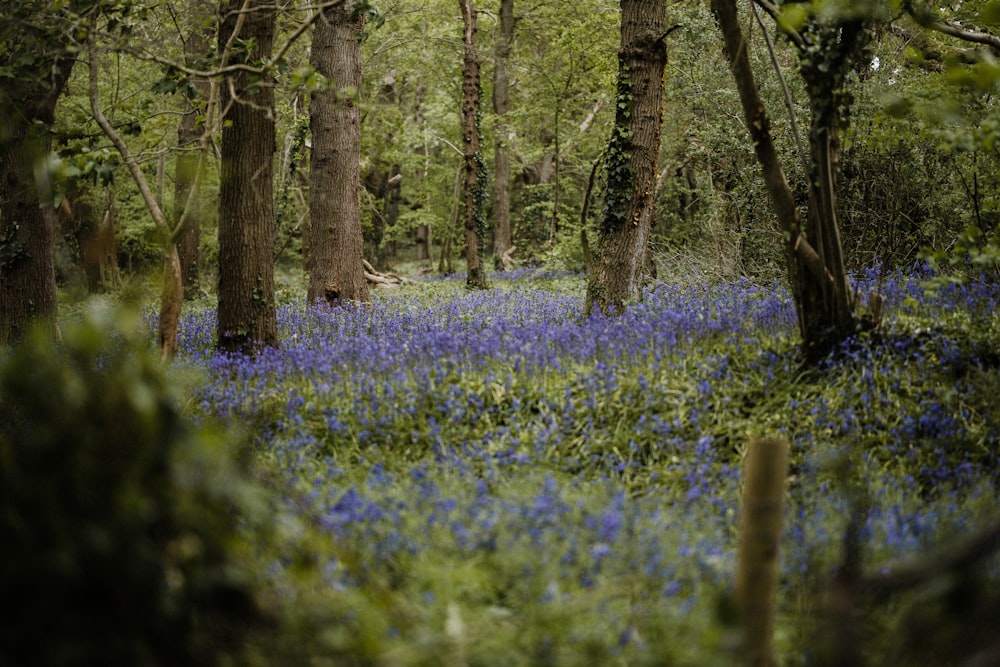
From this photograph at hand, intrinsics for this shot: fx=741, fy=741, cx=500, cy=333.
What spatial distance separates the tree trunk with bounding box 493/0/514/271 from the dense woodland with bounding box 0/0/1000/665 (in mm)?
11474

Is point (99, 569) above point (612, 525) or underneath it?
above

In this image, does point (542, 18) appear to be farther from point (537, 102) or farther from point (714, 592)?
point (714, 592)

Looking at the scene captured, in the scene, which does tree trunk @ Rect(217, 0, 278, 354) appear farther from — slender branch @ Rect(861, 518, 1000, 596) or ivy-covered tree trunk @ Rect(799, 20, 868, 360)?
slender branch @ Rect(861, 518, 1000, 596)

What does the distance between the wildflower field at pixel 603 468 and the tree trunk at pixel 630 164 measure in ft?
1.83

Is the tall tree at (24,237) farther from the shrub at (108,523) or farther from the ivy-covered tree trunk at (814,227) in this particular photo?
the shrub at (108,523)

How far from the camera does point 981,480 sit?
4641mm

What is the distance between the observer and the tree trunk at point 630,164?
9055mm

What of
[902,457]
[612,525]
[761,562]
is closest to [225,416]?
[612,525]

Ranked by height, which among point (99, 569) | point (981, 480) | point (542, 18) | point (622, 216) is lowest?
point (981, 480)

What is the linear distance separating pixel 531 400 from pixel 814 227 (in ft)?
9.20

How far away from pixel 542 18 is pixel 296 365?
938 inches

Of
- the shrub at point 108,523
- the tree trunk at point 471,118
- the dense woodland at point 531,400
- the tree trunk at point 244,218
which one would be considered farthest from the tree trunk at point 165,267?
the tree trunk at point 471,118

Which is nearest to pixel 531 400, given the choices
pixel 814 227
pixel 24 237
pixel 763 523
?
pixel 814 227

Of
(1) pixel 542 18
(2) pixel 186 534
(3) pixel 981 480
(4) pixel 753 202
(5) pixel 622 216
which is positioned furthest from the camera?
(1) pixel 542 18
